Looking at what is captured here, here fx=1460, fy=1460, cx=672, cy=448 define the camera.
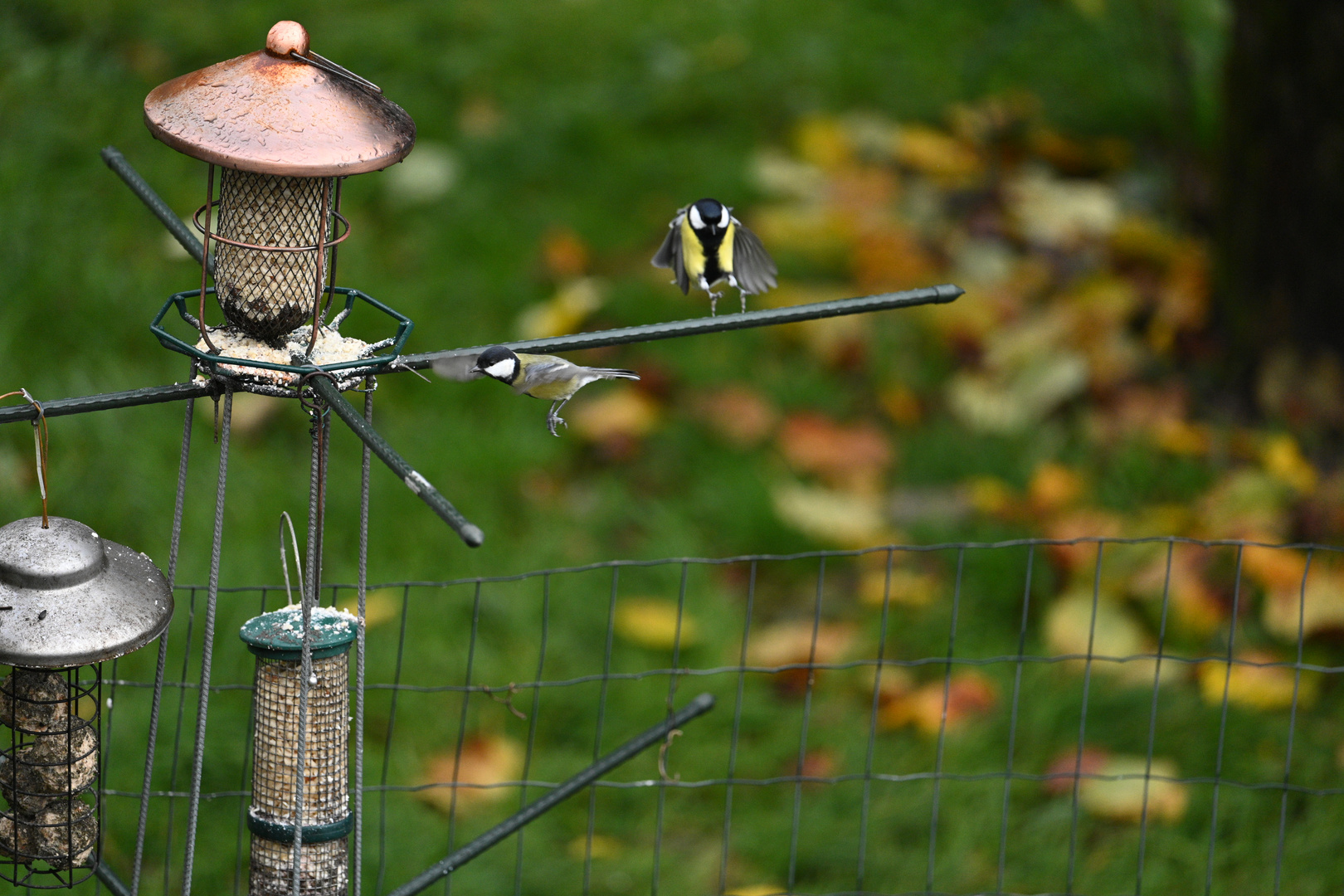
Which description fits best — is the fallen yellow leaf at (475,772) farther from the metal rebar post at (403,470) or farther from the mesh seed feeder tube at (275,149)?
the metal rebar post at (403,470)

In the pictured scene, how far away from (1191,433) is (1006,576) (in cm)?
112

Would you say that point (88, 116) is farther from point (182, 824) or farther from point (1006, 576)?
point (1006, 576)

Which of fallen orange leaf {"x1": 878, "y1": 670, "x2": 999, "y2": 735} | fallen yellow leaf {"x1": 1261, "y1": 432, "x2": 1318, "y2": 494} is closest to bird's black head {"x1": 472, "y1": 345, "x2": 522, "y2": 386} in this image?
fallen orange leaf {"x1": 878, "y1": 670, "x2": 999, "y2": 735}

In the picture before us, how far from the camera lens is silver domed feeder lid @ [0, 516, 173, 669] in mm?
2027

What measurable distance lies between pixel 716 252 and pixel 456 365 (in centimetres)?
99

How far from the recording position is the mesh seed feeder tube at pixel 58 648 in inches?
80.4

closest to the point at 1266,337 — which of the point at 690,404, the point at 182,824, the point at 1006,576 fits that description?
the point at 1006,576

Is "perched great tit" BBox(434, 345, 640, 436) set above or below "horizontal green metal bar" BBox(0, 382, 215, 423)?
below

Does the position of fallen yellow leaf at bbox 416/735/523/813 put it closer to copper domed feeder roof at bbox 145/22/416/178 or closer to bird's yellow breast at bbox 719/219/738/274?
bird's yellow breast at bbox 719/219/738/274

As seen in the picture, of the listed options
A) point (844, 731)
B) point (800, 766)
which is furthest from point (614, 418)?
point (800, 766)

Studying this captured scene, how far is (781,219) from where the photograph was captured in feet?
19.7

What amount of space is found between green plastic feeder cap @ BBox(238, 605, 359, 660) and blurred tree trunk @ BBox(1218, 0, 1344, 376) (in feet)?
13.2

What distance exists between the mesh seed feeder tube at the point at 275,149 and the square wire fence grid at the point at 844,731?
1297 mm

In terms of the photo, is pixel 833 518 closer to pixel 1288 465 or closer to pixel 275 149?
pixel 1288 465
